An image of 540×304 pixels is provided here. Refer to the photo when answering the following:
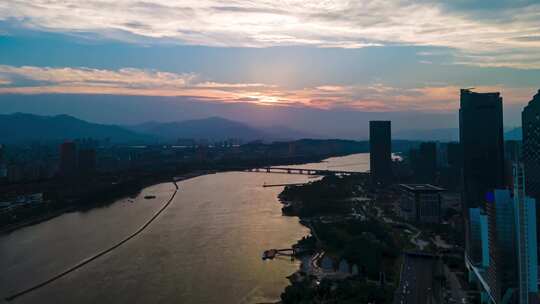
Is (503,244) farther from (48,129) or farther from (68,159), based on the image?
(48,129)

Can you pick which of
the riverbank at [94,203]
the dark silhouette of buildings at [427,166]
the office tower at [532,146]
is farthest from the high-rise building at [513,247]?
the dark silhouette of buildings at [427,166]

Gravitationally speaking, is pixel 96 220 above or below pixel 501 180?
below

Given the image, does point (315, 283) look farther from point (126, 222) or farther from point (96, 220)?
point (96, 220)

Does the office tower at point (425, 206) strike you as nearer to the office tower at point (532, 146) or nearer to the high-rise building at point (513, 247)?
the office tower at point (532, 146)

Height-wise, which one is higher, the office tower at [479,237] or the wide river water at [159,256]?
the office tower at [479,237]

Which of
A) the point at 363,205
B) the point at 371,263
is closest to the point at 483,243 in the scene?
the point at 371,263

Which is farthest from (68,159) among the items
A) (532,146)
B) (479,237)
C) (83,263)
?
(532,146)
